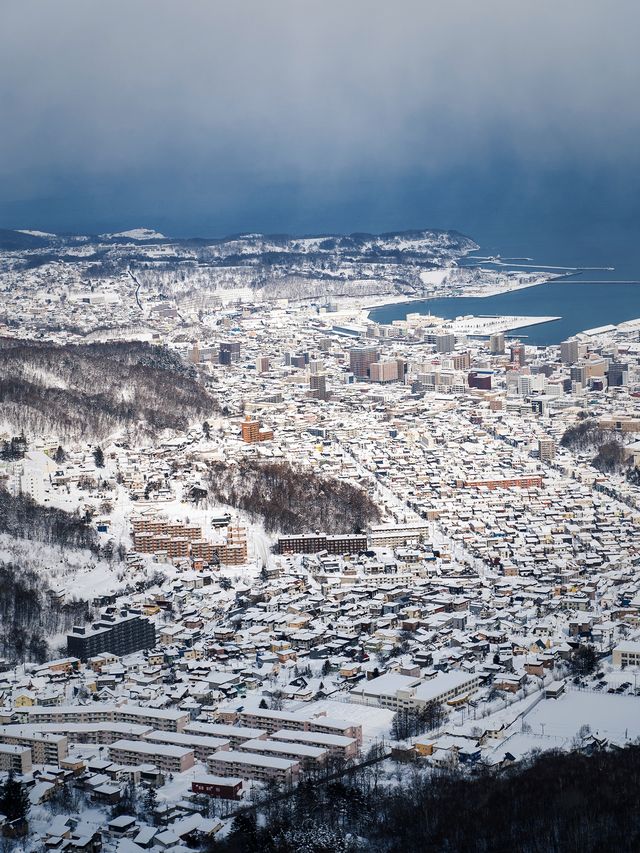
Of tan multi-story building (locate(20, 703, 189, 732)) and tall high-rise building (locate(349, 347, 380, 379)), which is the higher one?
tall high-rise building (locate(349, 347, 380, 379))

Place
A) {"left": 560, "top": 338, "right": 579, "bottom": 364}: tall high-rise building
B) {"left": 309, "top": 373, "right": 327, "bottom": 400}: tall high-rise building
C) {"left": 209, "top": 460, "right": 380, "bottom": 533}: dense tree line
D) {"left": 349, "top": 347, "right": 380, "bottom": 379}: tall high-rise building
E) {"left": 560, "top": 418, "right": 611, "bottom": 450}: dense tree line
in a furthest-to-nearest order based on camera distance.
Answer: {"left": 349, "top": 347, "right": 380, "bottom": 379}: tall high-rise building
{"left": 560, "top": 338, "right": 579, "bottom": 364}: tall high-rise building
{"left": 309, "top": 373, "right": 327, "bottom": 400}: tall high-rise building
{"left": 560, "top": 418, "right": 611, "bottom": 450}: dense tree line
{"left": 209, "top": 460, "right": 380, "bottom": 533}: dense tree line

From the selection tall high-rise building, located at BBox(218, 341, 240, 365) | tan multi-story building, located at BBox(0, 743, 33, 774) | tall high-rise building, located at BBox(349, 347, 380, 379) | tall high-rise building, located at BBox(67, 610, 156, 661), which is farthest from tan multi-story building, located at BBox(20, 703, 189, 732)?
tall high-rise building, located at BBox(218, 341, 240, 365)

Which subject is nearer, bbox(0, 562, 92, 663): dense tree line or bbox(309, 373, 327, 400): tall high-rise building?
bbox(0, 562, 92, 663): dense tree line

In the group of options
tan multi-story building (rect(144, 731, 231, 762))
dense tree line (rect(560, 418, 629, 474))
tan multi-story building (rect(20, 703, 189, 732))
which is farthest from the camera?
dense tree line (rect(560, 418, 629, 474))

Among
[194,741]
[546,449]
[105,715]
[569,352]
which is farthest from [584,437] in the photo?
[194,741]

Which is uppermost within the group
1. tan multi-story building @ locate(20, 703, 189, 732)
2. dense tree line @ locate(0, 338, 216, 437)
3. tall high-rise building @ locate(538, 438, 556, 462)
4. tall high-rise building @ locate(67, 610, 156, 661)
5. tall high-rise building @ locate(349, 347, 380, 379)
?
tall high-rise building @ locate(349, 347, 380, 379)

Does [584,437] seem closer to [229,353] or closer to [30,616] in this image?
[30,616]

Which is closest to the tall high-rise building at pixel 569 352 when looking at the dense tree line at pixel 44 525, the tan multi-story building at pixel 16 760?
the dense tree line at pixel 44 525

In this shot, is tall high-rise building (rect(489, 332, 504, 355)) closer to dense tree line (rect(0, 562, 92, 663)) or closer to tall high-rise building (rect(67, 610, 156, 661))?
dense tree line (rect(0, 562, 92, 663))
